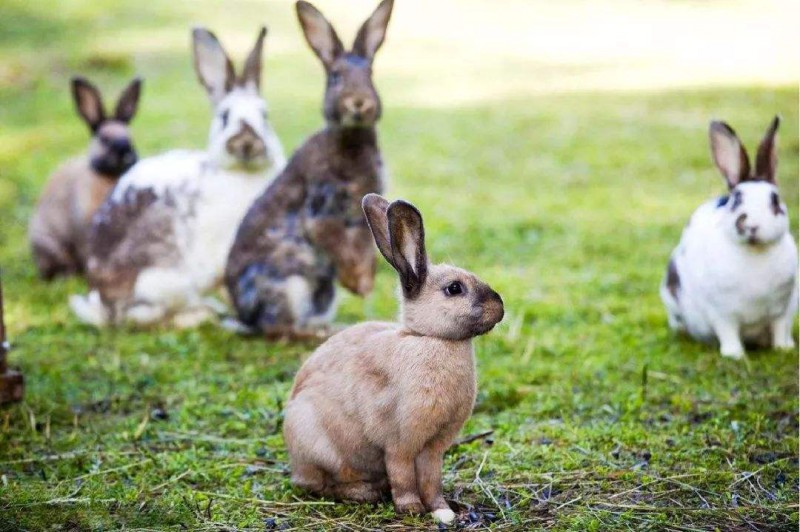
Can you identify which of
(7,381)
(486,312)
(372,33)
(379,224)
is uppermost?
(372,33)

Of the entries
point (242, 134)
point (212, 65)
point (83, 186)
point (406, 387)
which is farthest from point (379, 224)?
Result: point (83, 186)

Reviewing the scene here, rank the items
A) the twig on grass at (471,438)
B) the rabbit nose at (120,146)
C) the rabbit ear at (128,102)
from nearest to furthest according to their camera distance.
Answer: the twig on grass at (471,438)
the rabbit nose at (120,146)
the rabbit ear at (128,102)

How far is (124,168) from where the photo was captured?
7434 millimetres

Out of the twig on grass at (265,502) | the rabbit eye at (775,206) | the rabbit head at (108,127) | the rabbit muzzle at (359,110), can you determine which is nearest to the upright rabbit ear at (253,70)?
the rabbit muzzle at (359,110)

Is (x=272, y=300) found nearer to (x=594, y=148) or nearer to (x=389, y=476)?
(x=389, y=476)

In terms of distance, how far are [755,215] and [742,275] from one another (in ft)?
1.06

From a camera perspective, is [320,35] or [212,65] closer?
[320,35]

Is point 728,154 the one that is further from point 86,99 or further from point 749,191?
point 86,99

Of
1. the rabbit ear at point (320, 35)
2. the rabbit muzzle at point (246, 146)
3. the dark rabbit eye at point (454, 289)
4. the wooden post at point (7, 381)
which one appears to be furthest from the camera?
the rabbit muzzle at point (246, 146)

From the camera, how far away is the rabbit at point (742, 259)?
5219 millimetres

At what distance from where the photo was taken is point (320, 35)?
227 inches

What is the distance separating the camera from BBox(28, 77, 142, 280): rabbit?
743cm

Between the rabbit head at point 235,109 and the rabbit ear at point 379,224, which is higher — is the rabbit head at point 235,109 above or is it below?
above

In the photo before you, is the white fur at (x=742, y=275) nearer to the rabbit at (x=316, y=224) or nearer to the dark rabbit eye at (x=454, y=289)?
the rabbit at (x=316, y=224)
